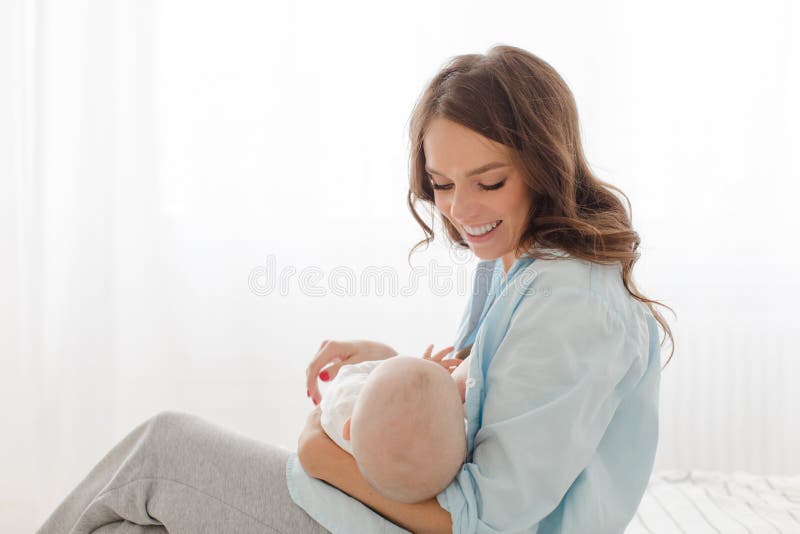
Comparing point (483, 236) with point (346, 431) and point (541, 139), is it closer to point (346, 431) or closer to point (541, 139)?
point (541, 139)

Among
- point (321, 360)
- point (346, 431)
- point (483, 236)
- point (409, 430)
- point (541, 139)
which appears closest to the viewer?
point (409, 430)

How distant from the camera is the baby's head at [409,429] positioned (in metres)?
1.03

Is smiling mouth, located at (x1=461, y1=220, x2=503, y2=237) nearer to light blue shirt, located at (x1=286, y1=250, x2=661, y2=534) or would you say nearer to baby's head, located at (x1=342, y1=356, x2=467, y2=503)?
light blue shirt, located at (x1=286, y1=250, x2=661, y2=534)

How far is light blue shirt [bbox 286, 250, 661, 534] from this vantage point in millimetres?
1082

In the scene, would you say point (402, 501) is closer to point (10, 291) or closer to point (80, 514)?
point (80, 514)

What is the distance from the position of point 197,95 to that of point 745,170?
2056 mm

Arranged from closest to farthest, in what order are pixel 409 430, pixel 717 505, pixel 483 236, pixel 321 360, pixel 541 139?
pixel 409 430 → pixel 541 139 → pixel 483 236 → pixel 321 360 → pixel 717 505

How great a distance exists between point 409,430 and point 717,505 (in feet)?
4.12

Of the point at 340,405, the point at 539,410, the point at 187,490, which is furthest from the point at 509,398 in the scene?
the point at 187,490

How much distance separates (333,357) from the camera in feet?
5.36

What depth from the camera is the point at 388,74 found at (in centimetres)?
277

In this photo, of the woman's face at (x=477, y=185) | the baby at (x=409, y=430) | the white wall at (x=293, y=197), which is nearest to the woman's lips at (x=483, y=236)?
the woman's face at (x=477, y=185)

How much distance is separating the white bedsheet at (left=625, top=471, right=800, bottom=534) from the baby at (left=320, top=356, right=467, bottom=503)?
0.88 metres

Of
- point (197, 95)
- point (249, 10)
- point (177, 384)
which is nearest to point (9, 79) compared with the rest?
point (197, 95)
